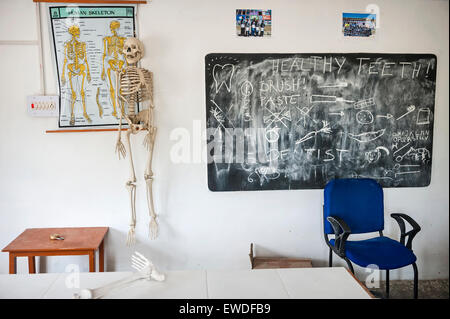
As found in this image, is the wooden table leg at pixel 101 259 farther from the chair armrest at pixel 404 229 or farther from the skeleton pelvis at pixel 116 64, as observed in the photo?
the chair armrest at pixel 404 229

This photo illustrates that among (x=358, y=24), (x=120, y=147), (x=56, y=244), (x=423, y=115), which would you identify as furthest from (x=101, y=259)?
(x=423, y=115)

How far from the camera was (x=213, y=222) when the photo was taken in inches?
108

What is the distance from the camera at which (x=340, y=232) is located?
2.29 m

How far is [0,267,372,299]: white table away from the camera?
131 cm

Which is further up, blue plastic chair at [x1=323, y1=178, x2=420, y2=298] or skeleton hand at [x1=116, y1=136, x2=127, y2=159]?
skeleton hand at [x1=116, y1=136, x2=127, y2=159]

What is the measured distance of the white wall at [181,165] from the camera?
2531mm

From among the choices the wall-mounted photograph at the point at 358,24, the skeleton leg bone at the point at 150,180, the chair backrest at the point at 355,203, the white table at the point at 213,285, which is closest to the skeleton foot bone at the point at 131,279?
the white table at the point at 213,285

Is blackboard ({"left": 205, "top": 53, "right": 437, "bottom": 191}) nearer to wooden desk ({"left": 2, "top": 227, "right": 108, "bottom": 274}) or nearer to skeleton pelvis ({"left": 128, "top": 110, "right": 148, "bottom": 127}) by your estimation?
skeleton pelvis ({"left": 128, "top": 110, "right": 148, "bottom": 127})

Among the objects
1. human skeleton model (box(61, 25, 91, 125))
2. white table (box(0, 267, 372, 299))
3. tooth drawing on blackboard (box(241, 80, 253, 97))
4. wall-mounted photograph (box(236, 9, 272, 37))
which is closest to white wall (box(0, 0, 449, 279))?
wall-mounted photograph (box(236, 9, 272, 37))

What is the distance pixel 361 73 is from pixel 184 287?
2.22 m

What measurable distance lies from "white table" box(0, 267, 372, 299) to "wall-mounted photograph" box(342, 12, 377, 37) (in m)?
1.97

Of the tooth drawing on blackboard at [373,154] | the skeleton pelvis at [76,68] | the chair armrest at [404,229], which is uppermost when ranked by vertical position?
the skeleton pelvis at [76,68]
